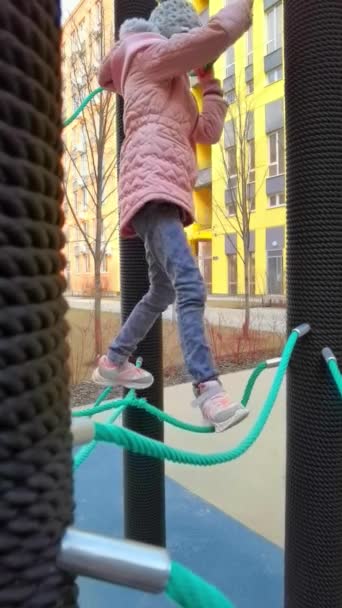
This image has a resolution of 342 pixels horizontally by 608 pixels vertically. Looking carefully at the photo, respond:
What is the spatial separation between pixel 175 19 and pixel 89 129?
6.72 ft

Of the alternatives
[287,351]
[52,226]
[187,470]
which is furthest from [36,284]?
[187,470]

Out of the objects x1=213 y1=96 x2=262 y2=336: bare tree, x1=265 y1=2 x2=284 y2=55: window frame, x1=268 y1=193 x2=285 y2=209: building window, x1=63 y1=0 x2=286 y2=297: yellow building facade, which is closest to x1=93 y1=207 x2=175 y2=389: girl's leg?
x1=63 y1=0 x2=286 y2=297: yellow building facade

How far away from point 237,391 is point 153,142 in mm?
1647

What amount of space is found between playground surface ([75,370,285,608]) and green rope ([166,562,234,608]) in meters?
0.77

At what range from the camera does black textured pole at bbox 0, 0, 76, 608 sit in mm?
134

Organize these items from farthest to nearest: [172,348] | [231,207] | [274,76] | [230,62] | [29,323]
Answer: [274,76], [230,62], [231,207], [172,348], [29,323]

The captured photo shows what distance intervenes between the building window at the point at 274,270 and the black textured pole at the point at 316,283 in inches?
168

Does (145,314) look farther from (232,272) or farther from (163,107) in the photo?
(232,272)

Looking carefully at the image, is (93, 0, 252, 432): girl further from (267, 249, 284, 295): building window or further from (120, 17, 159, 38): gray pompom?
(267, 249, 284, 295): building window

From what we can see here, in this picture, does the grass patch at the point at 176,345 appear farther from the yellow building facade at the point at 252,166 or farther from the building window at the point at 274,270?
the building window at the point at 274,270

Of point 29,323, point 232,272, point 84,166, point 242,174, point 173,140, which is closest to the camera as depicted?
point 29,323

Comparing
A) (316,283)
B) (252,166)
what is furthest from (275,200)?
(316,283)

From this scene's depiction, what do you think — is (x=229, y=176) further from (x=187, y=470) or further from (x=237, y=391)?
(x=187, y=470)

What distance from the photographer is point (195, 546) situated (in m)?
1.06
